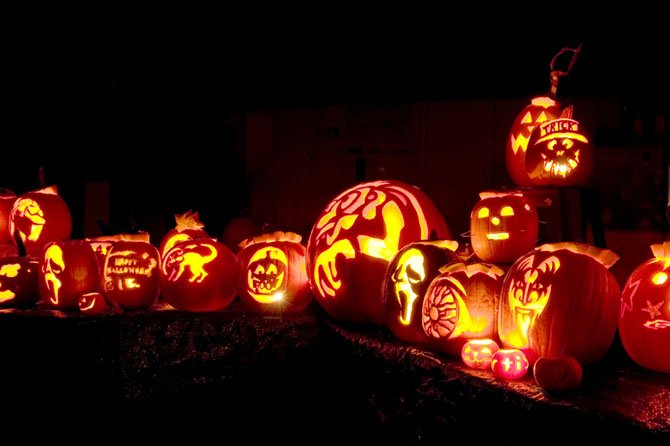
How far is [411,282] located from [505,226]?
1.85ft

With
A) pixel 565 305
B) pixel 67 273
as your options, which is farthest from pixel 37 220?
pixel 565 305

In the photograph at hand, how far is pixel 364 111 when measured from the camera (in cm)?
754

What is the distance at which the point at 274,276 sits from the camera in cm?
349

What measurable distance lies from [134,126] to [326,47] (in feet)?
10.7

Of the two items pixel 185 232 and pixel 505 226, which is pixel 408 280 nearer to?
pixel 505 226

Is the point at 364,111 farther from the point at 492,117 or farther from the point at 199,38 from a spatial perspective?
the point at 199,38

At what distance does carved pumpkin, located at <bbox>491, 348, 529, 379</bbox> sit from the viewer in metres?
2.09

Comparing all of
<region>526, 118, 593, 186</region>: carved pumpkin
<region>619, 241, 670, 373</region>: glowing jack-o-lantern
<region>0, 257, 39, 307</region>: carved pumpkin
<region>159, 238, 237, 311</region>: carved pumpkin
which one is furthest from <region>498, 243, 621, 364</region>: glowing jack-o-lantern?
<region>0, 257, 39, 307</region>: carved pumpkin

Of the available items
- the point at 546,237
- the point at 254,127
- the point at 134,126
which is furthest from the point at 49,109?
the point at 546,237

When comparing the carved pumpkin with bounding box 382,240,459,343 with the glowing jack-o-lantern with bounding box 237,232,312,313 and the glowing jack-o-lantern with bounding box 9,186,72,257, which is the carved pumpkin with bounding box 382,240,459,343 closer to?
the glowing jack-o-lantern with bounding box 237,232,312,313

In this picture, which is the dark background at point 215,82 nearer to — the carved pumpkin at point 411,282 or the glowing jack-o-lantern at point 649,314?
the carved pumpkin at point 411,282

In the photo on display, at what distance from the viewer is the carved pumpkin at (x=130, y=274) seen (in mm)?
3768

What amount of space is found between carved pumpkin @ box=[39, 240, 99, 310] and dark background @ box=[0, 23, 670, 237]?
2.42 meters

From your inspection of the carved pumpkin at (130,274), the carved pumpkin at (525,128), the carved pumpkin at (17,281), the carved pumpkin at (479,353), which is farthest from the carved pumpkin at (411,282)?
the carved pumpkin at (17,281)
